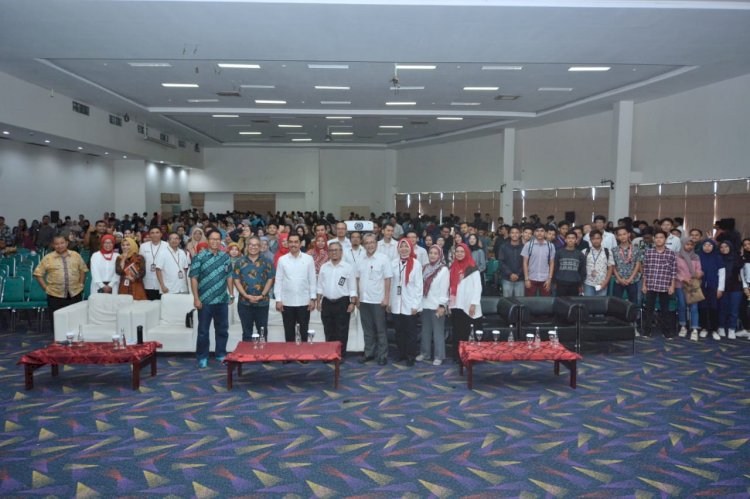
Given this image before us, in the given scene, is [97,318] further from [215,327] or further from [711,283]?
[711,283]

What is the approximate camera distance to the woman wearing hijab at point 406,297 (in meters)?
7.04

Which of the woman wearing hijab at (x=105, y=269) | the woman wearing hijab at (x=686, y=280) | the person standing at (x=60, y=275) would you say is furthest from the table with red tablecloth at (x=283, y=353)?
the woman wearing hijab at (x=686, y=280)

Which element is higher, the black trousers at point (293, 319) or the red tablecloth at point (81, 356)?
the black trousers at point (293, 319)

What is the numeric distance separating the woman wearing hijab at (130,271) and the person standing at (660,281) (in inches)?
288

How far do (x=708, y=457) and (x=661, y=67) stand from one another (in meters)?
8.94

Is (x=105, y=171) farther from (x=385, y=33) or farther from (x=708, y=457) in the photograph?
(x=708, y=457)

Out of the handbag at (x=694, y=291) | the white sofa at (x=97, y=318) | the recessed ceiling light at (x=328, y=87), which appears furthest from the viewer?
the recessed ceiling light at (x=328, y=87)

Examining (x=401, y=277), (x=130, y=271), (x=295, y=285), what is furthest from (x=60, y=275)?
(x=401, y=277)

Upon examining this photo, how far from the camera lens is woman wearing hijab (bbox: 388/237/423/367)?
23.1 feet

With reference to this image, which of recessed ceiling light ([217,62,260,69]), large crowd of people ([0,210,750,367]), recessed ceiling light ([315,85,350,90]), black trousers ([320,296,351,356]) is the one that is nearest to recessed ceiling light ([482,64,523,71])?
large crowd of people ([0,210,750,367])

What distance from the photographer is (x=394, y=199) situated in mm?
27891

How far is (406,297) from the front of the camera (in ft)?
23.3

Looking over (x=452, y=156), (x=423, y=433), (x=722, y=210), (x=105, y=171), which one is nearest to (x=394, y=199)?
(x=452, y=156)

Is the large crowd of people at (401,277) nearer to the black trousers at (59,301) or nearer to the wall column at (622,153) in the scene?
the black trousers at (59,301)
